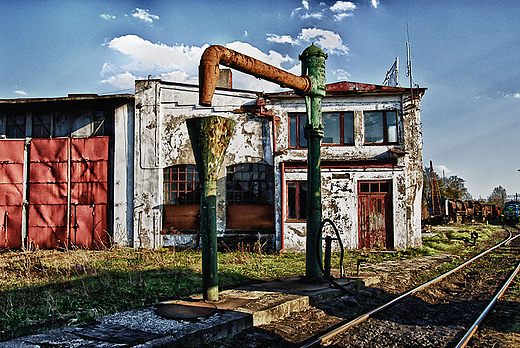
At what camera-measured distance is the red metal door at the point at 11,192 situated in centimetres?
1498

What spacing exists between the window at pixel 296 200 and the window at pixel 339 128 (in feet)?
6.41

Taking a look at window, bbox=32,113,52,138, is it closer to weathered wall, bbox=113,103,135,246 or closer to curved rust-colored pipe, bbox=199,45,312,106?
weathered wall, bbox=113,103,135,246

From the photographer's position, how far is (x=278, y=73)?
707 centimetres

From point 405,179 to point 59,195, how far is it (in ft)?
42.0

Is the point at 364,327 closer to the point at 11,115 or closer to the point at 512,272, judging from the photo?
the point at 512,272

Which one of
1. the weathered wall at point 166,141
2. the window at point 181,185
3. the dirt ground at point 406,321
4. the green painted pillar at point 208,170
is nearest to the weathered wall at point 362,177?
the weathered wall at point 166,141

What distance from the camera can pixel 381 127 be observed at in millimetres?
14555

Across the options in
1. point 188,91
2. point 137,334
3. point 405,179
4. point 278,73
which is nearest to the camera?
point 137,334

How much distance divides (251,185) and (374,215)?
4539mm

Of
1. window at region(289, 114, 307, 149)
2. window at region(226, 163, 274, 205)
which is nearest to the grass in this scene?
window at region(226, 163, 274, 205)

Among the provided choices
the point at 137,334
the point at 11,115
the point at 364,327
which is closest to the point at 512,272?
the point at 364,327

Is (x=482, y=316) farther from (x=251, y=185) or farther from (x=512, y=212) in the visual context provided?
(x=512, y=212)

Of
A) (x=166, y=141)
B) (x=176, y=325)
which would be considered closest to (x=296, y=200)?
(x=166, y=141)

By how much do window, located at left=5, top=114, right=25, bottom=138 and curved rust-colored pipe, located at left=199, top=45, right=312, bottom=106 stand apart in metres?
12.6
